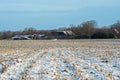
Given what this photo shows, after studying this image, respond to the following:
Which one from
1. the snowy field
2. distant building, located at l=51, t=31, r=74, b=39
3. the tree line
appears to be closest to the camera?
the snowy field

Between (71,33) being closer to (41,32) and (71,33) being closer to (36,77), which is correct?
(41,32)

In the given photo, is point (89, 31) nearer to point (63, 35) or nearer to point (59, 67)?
point (63, 35)

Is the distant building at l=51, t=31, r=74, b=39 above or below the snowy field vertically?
above

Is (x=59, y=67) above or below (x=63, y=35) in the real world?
below

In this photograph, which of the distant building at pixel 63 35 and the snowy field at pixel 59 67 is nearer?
the snowy field at pixel 59 67

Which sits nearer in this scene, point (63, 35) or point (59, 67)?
point (59, 67)

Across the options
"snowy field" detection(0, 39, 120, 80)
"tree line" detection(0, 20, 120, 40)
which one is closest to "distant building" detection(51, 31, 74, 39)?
"tree line" detection(0, 20, 120, 40)

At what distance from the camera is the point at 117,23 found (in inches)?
5399

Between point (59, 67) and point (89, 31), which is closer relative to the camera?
point (59, 67)

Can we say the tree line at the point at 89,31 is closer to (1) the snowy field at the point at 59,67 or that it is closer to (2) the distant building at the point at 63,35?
(2) the distant building at the point at 63,35

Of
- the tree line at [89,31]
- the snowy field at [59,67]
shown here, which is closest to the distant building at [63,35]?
the tree line at [89,31]

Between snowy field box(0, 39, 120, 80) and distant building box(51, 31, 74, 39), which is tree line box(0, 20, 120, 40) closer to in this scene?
distant building box(51, 31, 74, 39)

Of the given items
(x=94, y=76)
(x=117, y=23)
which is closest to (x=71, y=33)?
(x=117, y=23)

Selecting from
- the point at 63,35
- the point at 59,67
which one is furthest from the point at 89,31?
the point at 59,67
